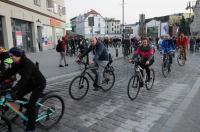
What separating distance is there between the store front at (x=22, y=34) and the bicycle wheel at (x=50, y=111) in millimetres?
19909

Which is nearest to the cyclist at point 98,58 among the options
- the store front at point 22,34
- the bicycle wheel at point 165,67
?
the bicycle wheel at point 165,67

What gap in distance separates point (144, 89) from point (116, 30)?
14206cm

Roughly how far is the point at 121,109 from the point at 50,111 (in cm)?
192

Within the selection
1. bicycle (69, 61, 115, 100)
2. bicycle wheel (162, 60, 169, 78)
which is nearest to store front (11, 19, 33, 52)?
bicycle wheel (162, 60, 169, 78)

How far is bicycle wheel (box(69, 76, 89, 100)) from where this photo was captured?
7.06m

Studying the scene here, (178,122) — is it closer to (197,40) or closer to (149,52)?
(149,52)

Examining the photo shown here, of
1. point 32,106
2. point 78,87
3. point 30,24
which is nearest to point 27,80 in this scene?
point 32,106

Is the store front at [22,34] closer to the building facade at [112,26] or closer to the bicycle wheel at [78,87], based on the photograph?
the bicycle wheel at [78,87]

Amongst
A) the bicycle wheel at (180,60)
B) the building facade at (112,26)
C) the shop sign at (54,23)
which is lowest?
the bicycle wheel at (180,60)

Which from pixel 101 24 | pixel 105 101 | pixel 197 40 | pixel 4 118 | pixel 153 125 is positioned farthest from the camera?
pixel 101 24

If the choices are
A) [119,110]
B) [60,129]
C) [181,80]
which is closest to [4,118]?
[60,129]

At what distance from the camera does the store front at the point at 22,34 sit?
23.9 meters

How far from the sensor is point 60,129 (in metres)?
4.94

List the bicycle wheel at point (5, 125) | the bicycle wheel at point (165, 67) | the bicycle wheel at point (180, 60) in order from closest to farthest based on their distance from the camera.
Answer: the bicycle wheel at point (5, 125) < the bicycle wheel at point (165, 67) < the bicycle wheel at point (180, 60)
